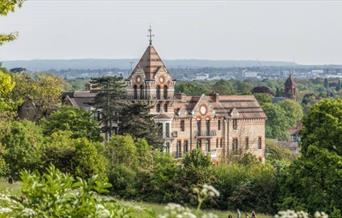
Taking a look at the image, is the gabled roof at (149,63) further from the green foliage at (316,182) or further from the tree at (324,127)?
the green foliage at (316,182)

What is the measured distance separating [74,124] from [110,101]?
575cm

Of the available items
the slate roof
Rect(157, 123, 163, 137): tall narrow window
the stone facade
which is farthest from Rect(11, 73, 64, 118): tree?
the slate roof

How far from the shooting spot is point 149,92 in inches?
2420

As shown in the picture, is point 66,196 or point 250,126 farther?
point 250,126

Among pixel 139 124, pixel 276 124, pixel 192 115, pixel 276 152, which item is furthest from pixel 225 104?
pixel 276 124

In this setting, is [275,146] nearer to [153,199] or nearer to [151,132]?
[151,132]

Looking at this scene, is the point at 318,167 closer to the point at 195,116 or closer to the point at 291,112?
the point at 195,116

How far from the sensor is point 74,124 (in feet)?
167

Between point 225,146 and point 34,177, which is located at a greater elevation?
point 34,177

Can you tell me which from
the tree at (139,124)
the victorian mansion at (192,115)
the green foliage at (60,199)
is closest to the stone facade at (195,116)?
the victorian mansion at (192,115)

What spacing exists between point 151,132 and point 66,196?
44.3m

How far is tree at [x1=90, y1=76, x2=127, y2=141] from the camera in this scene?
55.5 metres

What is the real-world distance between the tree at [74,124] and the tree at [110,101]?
3.39 metres

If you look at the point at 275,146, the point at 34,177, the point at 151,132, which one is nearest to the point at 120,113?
the point at 151,132
